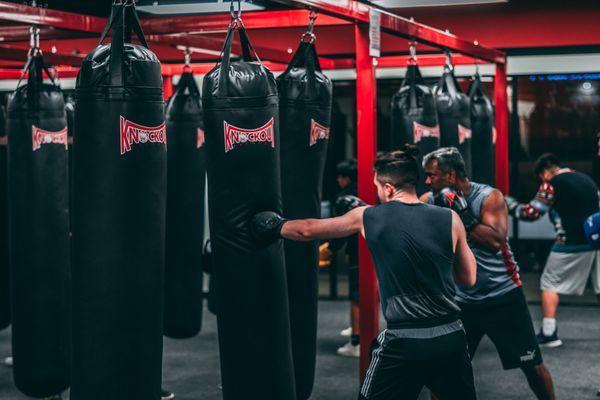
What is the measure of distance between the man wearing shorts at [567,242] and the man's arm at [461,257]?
3.55 metres

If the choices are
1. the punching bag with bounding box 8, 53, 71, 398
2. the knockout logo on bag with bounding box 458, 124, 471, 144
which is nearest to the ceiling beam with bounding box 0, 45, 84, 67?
the punching bag with bounding box 8, 53, 71, 398

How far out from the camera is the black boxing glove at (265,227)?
334 centimetres

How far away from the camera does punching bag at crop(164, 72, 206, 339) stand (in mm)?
5457

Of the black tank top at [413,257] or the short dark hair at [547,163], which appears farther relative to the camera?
the short dark hair at [547,163]

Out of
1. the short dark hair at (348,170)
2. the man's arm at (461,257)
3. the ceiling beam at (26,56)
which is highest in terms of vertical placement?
the ceiling beam at (26,56)

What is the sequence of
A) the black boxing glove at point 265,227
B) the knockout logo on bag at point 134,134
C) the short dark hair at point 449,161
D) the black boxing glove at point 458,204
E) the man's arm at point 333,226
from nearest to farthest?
the knockout logo on bag at point 134,134 → the black boxing glove at point 265,227 → the man's arm at point 333,226 → the black boxing glove at point 458,204 → the short dark hair at point 449,161

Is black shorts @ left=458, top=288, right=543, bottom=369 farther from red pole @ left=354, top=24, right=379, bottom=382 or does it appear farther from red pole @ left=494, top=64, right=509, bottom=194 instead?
red pole @ left=494, top=64, right=509, bottom=194

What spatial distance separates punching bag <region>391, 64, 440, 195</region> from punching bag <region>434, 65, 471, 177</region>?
479 millimetres

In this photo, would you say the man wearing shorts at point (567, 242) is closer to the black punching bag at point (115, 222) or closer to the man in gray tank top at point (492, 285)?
the man in gray tank top at point (492, 285)

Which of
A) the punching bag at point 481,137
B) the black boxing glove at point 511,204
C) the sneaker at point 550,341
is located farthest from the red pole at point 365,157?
the sneaker at point 550,341

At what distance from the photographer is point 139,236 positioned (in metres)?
3.09

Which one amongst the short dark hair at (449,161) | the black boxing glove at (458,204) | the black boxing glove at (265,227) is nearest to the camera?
the black boxing glove at (265,227)

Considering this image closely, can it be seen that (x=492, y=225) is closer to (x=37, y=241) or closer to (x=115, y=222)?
(x=115, y=222)

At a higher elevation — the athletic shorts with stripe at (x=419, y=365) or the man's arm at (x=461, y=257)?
the man's arm at (x=461, y=257)
